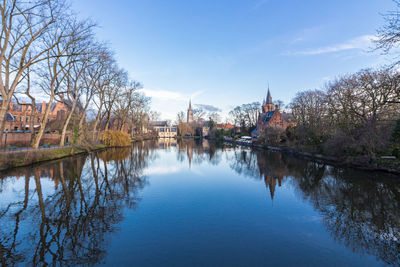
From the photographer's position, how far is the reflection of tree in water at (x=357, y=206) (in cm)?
538

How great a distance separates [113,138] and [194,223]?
29.9 meters

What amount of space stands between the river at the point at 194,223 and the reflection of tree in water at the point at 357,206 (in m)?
0.04

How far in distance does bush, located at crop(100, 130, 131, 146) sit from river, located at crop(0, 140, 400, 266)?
70.9 ft

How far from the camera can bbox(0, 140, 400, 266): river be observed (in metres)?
4.58

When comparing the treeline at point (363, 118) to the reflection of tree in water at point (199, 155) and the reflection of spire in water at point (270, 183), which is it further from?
the reflection of tree in water at point (199, 155)

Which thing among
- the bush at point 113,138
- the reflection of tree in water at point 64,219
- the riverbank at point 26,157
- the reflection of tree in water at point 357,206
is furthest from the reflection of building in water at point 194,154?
the riverbank at point 26,157

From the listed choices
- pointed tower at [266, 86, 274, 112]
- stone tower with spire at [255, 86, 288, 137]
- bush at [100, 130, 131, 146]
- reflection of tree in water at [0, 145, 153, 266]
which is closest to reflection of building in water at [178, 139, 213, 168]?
reflection of tree in water at [0, 145, 153, 266]

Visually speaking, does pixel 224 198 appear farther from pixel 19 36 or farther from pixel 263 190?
pixel 19 36

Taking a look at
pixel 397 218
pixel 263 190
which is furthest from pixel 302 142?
pixel 397 218

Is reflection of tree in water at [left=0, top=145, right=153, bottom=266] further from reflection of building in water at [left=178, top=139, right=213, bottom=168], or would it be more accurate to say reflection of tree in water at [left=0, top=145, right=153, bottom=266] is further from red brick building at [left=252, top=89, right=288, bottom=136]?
red brick building at [left=252, top=89, right=288, bottom=136]

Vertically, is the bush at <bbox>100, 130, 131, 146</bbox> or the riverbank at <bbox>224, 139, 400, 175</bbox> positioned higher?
the bush at <bbox>100, 130, 131, 146</bbox>

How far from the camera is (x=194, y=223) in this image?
20.7 feet

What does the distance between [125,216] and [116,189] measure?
11.4 feet

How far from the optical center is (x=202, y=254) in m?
4.67
